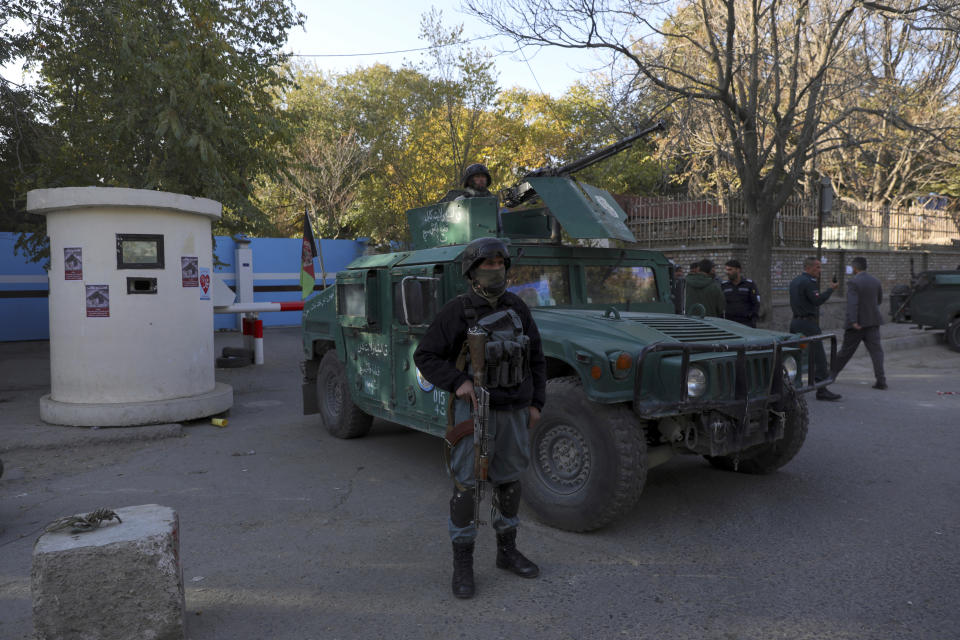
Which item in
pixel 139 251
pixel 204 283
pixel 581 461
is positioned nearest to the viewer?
pixel 581 461

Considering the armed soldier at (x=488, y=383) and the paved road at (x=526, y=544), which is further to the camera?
the armed soldier at (x=488, y=383)

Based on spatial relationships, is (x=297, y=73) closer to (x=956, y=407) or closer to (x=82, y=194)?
(x=82, y=194)

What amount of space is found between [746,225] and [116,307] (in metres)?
13.2

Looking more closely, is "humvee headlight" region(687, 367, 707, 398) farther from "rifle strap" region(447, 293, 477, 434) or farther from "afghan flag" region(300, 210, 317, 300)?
"afghan flag" region(300, 210, 317, 300)

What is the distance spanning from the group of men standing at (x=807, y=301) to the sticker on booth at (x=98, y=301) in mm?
6448

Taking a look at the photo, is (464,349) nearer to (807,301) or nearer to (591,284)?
(591,284)

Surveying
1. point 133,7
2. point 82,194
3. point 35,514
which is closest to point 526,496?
point 35,514

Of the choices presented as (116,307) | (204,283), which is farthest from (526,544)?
(204,283)

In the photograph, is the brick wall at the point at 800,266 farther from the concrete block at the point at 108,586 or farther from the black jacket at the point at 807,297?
the concrete block at the point at 108,586

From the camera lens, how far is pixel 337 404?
22.6 ft

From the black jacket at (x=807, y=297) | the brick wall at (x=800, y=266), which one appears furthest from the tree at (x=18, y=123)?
the brick wall at (x=800, y=266)

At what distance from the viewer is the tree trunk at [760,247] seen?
12.8 m

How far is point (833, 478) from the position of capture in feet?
17.3

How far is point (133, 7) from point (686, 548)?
33.4 ft
